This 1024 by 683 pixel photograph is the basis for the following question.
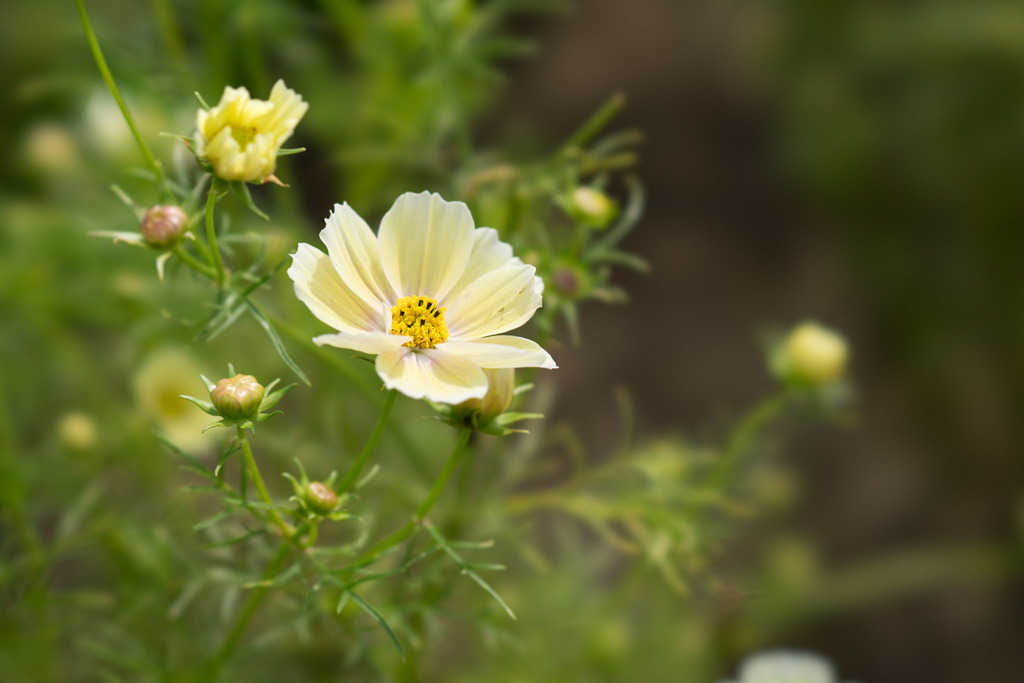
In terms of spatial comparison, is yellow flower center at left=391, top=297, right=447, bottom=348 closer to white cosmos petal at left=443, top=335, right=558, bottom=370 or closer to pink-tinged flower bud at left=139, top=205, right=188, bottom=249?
white cosmos petal at left=443, top=335, right=558, bottom=370

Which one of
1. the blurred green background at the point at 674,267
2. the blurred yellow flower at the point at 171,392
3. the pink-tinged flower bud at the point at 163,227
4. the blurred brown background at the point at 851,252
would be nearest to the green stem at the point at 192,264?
the pink-tinged flower bud at the point at 163,227

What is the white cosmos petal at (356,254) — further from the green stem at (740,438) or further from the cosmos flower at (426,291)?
the green stem at (740,438)

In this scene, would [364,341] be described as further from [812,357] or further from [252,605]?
[812,357]

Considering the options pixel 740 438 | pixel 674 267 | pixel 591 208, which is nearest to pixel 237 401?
pixel 591 208

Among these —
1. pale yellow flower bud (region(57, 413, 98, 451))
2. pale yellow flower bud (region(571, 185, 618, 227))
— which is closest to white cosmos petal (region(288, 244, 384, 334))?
pale yellow flower bud (region(571, 185, 618, 227))

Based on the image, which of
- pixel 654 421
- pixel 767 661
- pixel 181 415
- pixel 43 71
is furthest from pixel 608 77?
pixel 767 661

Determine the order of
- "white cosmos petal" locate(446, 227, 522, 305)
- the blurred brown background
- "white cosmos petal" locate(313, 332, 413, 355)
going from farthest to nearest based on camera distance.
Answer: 1. the blurred brown background
2. "white cosmos petal" locate(446, 227, 522, 305)
3. "white cosmos petal" locate(313, 332, 413, 355)

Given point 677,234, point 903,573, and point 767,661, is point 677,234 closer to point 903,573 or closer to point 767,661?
point 903,573
